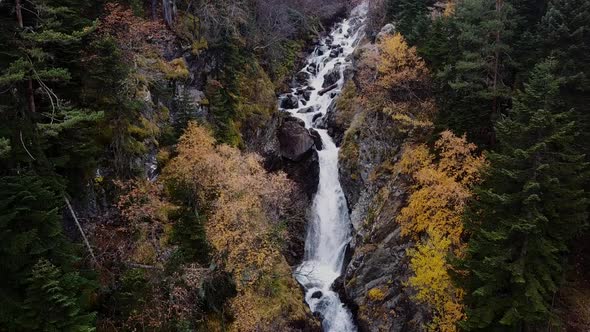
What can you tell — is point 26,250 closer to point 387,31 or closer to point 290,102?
point 387,31

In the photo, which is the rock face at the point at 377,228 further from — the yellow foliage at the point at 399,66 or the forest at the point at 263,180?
the yellow foliage at the point at 399,66

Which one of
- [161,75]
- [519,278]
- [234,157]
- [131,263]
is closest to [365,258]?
[234,157]

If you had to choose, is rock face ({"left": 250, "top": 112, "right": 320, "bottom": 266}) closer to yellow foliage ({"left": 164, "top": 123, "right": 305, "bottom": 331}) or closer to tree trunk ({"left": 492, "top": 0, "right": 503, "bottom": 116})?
yellow foliage ({"left": 164, "top": 123, "right": 305, "bottom": 331})

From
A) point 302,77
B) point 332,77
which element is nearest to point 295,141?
point 332,77

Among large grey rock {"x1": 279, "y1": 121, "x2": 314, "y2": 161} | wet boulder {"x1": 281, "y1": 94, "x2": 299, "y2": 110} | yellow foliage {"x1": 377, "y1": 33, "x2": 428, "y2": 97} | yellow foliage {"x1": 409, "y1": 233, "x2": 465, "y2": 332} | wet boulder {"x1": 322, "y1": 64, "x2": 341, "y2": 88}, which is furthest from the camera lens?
wet boulder {"x1": 322, "y1": 64, "x2": 341, "y2": 88}

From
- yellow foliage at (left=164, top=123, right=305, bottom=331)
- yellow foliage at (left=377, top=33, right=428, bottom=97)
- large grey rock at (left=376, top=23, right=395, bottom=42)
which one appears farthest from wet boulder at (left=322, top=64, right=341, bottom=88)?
yellow foliage at (left=164, top=123, right=305, bottom=331)

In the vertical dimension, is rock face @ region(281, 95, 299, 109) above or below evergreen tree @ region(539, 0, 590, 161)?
below

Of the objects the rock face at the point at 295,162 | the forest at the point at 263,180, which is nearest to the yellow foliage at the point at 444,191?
the forest at the point at 263,180
